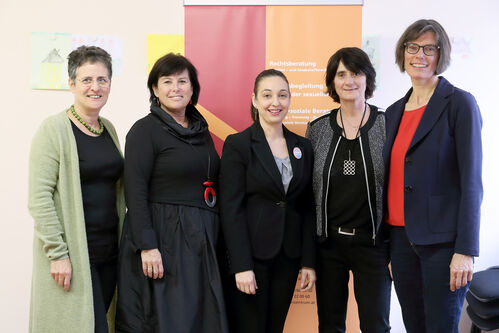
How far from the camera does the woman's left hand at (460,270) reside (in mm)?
1660

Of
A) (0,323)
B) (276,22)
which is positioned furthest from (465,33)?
(0,323)

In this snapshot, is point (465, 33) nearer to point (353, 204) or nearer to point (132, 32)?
point (353, 204)

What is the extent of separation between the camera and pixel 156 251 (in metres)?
1.86

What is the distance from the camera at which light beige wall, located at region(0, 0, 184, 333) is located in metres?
3.08

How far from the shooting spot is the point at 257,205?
6.51ft

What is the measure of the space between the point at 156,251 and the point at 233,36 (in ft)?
4.92

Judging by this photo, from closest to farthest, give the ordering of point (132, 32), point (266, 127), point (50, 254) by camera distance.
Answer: point (50, 254)
point (266, 127)
point (132, 32)

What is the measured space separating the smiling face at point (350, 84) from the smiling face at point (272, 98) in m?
0.29

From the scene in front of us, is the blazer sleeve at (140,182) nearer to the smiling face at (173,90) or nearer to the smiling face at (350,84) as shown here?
the smiling face at (173,90)

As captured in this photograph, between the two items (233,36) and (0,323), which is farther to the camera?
(0,323)

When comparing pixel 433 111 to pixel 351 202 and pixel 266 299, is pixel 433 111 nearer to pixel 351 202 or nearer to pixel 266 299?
pixel 351 202

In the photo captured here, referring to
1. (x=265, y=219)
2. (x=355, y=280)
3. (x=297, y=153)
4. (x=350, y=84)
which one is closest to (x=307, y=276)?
(x=355, y=280)

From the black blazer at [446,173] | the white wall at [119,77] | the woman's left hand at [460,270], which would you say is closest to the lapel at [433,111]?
the black blazer at [446,173]

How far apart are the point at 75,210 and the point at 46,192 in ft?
0.46
